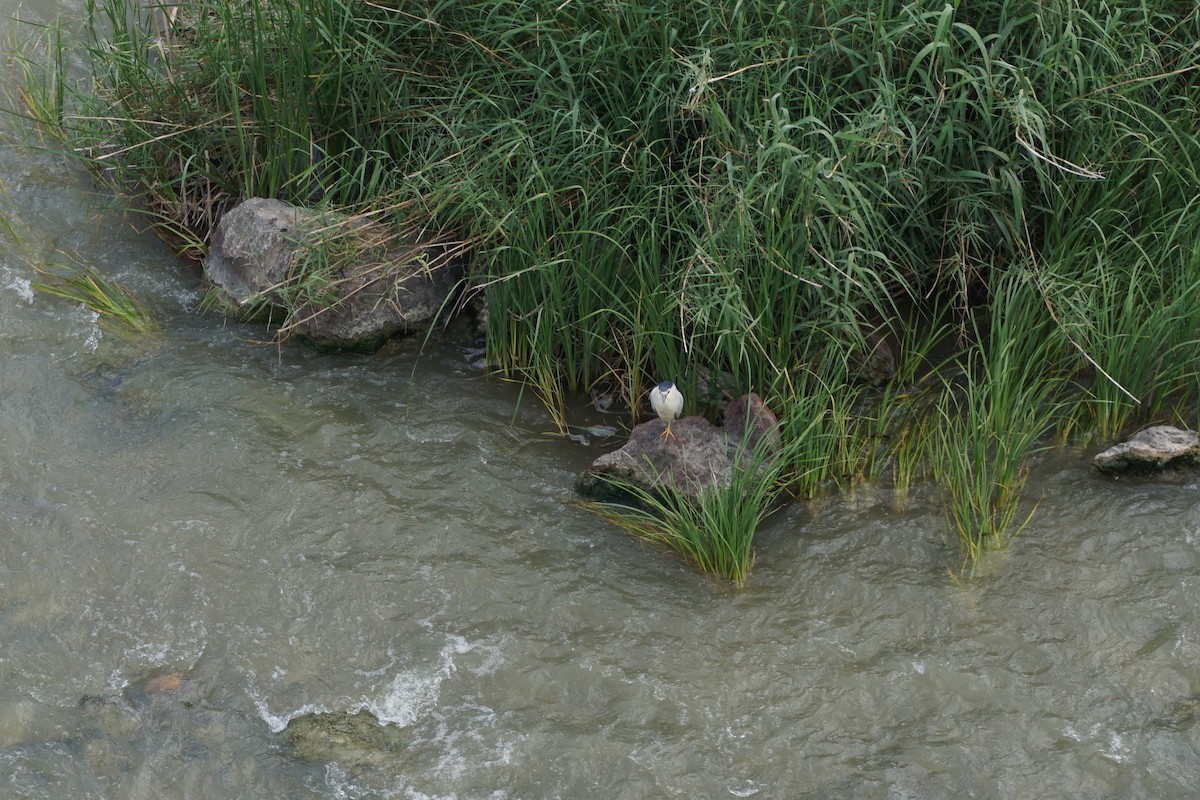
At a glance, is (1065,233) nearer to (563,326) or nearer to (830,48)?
(830,48)

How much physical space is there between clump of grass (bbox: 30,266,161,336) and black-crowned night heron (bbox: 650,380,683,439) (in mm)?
2083

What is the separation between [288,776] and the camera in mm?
3193

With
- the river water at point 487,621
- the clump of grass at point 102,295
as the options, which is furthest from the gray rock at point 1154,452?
the clump of grass at point 102,295

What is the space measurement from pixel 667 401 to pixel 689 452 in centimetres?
20

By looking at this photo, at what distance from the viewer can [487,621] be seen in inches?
144

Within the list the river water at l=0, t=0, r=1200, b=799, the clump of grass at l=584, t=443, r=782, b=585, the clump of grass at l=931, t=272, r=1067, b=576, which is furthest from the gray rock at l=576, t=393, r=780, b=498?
the clump of grass at l=931, t=272, r=1067, b=576

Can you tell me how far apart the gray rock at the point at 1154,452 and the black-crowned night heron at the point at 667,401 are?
1.41 m

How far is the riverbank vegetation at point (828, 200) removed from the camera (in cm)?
397

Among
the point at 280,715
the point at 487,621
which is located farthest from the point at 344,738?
the point at 487,621

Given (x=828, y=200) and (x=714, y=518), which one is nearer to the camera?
(x=714, y=518)

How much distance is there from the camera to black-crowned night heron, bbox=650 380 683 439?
388 cm

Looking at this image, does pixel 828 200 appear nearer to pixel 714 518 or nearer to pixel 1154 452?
pixel 714 518

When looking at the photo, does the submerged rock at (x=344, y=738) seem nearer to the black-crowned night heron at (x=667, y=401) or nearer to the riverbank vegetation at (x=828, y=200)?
the black-crowned night heron at (x=667, y=401)

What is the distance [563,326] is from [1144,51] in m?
2.25
